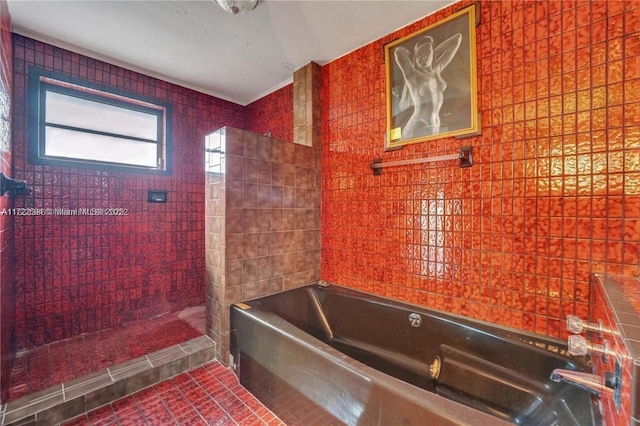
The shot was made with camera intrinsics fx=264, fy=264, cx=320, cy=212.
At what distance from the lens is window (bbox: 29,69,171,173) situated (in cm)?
191

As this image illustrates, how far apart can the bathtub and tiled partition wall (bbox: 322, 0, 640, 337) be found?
157 millimetres

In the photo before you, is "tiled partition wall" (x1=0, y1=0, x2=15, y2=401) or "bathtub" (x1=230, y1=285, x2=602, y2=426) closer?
"bathtub" (x1=230, y1=285, x2=602, y2=426)

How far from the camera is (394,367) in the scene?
1.63m

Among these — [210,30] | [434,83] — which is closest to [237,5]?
[210,30]

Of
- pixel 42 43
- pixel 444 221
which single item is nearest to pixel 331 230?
pixel 444 221

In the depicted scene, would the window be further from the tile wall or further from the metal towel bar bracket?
the metal towel bar bracket

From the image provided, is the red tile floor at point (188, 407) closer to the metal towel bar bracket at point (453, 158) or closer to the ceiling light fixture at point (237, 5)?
the metal towel bar bracket at point (453, 158)

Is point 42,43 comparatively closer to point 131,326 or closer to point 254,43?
point 254,43

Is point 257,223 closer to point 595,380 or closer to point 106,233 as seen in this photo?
point 106,233

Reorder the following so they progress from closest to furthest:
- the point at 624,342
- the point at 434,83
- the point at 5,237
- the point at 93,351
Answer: the point at 624,342, the point at 5,237, the point at 434,83, the point at 93,351

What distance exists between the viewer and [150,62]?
7.23ft

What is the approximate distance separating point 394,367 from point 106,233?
2389 millimetres

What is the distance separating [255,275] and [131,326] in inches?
49.1

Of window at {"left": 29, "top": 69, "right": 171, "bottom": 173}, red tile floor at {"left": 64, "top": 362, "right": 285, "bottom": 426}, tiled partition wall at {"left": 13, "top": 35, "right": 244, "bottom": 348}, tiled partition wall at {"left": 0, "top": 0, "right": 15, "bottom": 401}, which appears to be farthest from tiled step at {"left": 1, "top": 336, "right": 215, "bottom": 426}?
window at {"left": 29, "top": 69, "right": 171, "bottom": 173}
